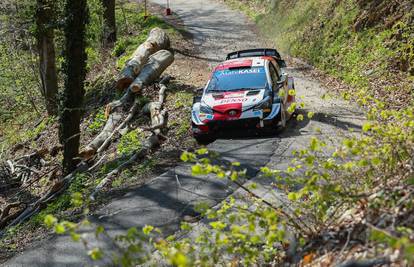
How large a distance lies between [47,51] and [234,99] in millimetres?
10038

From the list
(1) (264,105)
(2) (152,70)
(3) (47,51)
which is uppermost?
(1) (264,105)

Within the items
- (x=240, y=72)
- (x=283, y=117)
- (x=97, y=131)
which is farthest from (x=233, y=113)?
(x=97, y=131)

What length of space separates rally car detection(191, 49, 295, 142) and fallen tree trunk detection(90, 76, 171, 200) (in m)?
1.26

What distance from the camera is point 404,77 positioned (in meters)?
14.9

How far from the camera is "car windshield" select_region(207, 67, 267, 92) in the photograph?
12.6 metres

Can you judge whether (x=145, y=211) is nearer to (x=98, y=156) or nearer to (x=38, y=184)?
(x=98, y=156)

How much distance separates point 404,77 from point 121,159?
855 cm

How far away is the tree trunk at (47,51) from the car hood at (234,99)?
8.30m

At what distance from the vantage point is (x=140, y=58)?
17953 millimetres

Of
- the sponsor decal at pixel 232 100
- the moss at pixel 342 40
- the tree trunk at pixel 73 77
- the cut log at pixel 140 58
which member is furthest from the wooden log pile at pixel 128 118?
the moss at pixel 342 40

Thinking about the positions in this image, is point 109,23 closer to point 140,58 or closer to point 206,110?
point 140,58

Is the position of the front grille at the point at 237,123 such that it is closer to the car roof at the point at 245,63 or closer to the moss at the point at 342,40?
the car roof at the point at 245,63

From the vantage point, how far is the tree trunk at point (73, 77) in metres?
13.3

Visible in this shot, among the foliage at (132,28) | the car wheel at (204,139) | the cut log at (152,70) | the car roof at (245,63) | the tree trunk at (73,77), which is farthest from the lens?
the foliage at (132,28)
